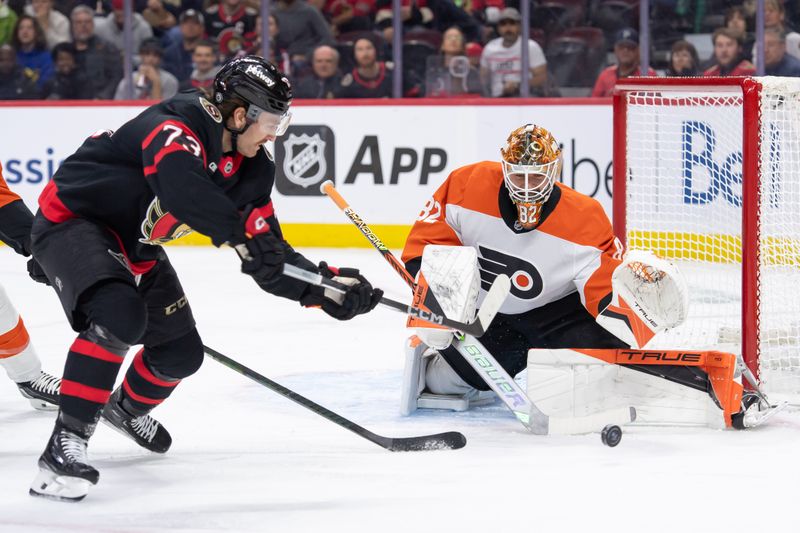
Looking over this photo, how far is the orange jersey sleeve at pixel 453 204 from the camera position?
3275 mm

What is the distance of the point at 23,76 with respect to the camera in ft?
23.5

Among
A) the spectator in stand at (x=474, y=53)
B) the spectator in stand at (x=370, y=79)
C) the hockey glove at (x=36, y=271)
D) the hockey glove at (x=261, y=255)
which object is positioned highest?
the spectator in stand at (x=474, y=53)

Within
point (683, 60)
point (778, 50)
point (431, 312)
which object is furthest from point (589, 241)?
A: point (778, 50)

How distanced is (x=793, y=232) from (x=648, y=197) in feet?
3.05

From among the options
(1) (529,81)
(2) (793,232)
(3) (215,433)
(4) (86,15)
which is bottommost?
(3) (215,433)

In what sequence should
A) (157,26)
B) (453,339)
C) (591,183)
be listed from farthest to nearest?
1. (157,26)
2. (591,183)
3. (453,339)

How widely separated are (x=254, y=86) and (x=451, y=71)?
4215 millimetres

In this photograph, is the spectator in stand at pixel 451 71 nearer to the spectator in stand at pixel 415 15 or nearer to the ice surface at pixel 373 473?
the spectator in stand at pixel 415 15

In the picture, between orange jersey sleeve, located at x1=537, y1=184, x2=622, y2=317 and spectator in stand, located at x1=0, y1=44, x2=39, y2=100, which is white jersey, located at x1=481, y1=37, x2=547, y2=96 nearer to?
spectator in stand, located at x1=0, y1=44, x2=39, y2=100

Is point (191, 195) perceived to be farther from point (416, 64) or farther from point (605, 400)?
point (416, 64)

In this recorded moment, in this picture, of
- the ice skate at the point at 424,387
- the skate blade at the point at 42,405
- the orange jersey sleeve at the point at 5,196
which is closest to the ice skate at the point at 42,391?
the skate blade at the point at 42,405

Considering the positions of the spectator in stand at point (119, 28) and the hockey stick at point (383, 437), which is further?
the spectator in stand at point (119, 28)

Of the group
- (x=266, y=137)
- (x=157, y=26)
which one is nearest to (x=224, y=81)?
(x=266, y=137)

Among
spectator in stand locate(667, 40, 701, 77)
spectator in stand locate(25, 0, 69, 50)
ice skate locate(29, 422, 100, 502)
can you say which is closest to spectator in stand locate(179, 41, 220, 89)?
spectator in stand locate(25, 0, 69, 50)
